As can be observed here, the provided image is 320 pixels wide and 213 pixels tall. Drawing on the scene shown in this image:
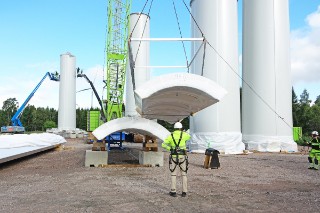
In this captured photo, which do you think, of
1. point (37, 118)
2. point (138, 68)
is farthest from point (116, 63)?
point (37, 118)

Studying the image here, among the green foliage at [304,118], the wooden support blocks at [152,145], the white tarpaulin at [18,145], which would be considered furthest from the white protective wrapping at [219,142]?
the green foliage at [304,118]

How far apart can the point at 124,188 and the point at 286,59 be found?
18.6 metres

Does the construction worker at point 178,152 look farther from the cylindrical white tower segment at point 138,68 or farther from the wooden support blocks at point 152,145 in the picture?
the cylindrical white tower segment at point 138,68

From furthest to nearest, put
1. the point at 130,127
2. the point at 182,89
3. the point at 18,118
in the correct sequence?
the point at 18,118, the point at 130,127, the point at 182,89

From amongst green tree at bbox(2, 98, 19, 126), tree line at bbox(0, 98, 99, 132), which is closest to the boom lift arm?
tree line at bbox(0, 98, 99, 132)

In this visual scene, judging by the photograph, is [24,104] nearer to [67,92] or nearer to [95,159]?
[67,92]

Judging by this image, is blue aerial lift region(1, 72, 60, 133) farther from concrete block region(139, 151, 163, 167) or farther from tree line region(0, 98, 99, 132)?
concrete block region(139, 151, 163, 167)

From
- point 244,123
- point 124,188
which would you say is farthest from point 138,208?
point 244,123

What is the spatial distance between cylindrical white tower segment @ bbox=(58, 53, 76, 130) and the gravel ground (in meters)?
36.8

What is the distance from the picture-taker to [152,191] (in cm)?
853

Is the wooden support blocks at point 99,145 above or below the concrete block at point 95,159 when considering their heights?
above

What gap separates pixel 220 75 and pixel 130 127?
32.9 ft

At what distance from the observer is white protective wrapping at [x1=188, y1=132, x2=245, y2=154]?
20578 mm

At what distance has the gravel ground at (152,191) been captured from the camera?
684 centimetres
